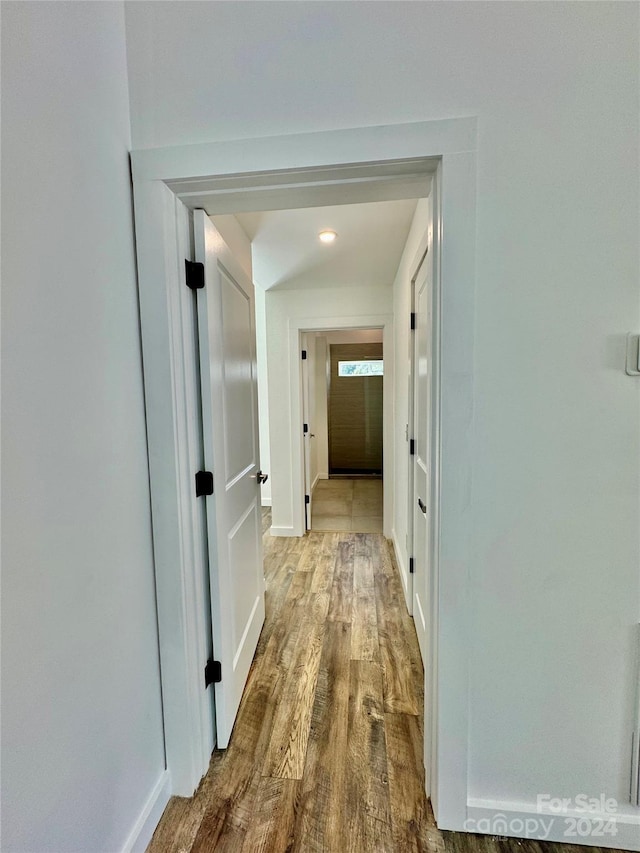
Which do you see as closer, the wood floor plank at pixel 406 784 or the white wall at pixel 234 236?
the wood floor plank at pixel 406 784

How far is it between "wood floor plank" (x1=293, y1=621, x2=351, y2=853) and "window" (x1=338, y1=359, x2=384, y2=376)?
464 cm

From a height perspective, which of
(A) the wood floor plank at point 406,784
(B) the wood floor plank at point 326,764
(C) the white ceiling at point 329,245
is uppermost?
(C) the white ceiling at point 329,245

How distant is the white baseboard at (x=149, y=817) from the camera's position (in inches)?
39.9

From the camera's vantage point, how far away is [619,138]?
928mm

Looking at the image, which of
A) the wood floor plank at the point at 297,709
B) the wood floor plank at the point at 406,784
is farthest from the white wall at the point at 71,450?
the wood floor plank at the point at 406,784

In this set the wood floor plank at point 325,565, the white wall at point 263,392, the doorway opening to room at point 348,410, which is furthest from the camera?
the doorway opening to room at point 348,410

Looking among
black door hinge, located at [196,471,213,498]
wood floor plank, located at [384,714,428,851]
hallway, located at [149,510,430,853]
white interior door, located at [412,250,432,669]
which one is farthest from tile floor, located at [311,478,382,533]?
black door hinge, located at [196,471,213,498]

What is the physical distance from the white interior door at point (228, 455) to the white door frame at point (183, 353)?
103mm

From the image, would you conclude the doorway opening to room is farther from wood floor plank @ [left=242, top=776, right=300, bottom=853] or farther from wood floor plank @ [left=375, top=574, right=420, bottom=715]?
wood floor plank @ [left=242, top=776, right=300, bottom=853]

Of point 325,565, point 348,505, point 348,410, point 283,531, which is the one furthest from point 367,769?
point 348,410

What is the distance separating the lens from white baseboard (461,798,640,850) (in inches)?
42.0

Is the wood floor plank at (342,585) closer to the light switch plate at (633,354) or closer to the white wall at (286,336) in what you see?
the white wall at (286,336)

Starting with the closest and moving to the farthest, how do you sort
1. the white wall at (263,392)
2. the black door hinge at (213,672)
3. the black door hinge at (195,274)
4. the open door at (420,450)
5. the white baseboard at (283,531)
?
the black door hinge at (195,274)
the black door hinge at (213,672)
the open door at (420,450)
the white baseboard at (283,531)
the white wall at (263,392)

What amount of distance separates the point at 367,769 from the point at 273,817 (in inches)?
14.1
